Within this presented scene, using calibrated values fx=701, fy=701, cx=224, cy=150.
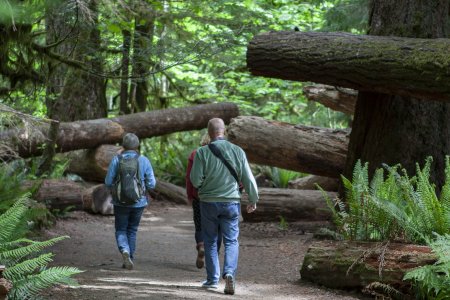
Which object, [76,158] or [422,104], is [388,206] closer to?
[422,104]

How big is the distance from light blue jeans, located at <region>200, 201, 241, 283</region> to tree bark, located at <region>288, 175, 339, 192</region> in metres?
6.30

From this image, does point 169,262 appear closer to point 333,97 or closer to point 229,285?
point 229,285

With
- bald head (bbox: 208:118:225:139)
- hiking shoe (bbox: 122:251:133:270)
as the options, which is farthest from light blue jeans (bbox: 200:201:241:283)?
hiking shoe (bbox: 122:251:133:270)

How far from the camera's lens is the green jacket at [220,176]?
8.27 metres

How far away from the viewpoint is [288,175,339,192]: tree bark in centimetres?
1513

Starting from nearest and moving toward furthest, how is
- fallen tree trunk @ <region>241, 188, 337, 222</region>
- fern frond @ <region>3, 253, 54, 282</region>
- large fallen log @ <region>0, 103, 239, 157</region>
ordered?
1. fern frond @ <region>3, 253, 54, 282</region>
2. fallen tree trunk @ <region>241, 188, 337, 222</region>
3. large fallen log @ <region>0, 103, 239, 157</region>

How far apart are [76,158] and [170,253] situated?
23.3 ft

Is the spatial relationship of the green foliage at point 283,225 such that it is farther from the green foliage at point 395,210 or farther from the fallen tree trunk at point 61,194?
the green foliage at point 395,210

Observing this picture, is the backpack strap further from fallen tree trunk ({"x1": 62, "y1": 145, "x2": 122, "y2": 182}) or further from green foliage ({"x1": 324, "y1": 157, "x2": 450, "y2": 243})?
fallen tree trunk ({"x1": 62, "y1": 145, "x2": 122, "y2": 182})

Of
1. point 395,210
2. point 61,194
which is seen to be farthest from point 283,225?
point 395,210

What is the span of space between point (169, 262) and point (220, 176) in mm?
2946

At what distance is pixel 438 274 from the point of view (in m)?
6.95

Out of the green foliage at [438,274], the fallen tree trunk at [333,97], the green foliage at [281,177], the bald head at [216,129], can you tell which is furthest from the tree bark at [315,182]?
the green foliage at [438,274]

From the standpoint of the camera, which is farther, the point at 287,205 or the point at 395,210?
the point at 287,205
